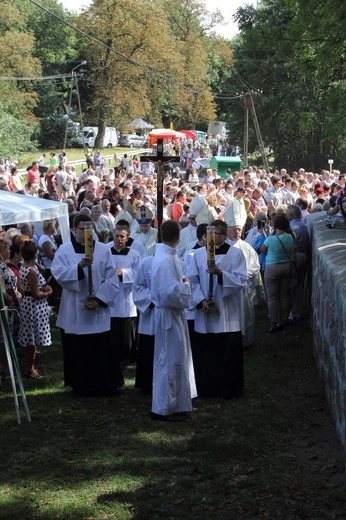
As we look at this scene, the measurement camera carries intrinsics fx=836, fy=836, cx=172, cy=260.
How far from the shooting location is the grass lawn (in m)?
6.47

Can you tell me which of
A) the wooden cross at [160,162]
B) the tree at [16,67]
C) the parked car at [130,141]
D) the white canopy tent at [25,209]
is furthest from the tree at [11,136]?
the wooden cross at [160,162]

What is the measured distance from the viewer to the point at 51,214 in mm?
12281

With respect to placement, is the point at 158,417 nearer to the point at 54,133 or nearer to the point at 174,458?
the point at 174,458

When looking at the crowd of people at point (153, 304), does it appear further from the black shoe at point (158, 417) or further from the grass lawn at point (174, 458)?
the grass lawn at point (174, 458)

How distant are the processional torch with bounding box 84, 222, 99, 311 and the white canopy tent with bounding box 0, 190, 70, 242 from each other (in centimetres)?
199

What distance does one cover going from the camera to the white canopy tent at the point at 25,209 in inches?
428

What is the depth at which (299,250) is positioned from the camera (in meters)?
12.9

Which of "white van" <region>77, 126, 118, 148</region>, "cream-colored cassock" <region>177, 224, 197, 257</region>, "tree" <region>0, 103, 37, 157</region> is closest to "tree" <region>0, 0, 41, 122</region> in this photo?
"tree" <region>0, 103, 37, 157</region>

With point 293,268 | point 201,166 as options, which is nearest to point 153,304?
point 293,268

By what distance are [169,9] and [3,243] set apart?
209ft

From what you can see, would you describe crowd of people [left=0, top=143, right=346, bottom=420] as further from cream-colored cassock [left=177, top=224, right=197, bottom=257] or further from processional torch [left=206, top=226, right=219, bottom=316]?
cream-colored cassock [left=177, top=224, right=197, bottom=257]

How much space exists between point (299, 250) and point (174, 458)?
6.03 m

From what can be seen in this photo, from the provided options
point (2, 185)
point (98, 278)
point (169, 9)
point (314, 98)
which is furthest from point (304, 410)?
point (169, 9)

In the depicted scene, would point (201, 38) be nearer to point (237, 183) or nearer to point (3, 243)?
point (237, 183)
